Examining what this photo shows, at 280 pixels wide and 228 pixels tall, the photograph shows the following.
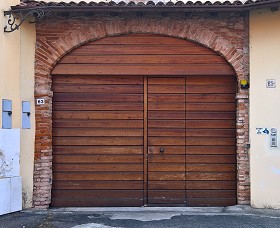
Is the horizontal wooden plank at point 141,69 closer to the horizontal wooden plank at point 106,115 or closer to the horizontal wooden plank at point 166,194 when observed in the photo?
the horizontal wooden plank at point 106,115

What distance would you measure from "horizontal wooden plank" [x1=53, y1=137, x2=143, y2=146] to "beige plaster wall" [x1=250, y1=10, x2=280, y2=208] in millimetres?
2399

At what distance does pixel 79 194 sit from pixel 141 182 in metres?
1.33

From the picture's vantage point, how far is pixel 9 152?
833 cm

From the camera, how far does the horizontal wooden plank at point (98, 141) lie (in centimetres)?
915

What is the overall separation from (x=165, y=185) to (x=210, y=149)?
3.96 feet

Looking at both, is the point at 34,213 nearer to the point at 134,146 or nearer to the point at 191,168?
the point at 134,146

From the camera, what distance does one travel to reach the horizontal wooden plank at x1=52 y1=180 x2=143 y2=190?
29.8 ft

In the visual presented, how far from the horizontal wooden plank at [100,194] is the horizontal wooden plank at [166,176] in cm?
40

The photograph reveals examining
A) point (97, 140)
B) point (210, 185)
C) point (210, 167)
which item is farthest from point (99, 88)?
point (210, 185)

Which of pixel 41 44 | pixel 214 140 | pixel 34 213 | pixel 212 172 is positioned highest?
pixel 41 44

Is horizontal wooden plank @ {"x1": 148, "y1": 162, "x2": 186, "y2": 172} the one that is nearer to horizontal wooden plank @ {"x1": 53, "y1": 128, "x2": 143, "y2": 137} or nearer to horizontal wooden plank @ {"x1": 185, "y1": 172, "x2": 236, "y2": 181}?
horizontal wooden plank @ {"x1": 185, "y1": 172, "x2": 236, "y2": 181}

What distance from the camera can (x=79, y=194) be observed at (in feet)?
29.9

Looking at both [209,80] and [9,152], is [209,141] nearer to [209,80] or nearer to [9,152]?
[209,80]

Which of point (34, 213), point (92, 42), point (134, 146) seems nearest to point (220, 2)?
point (92, 42)
